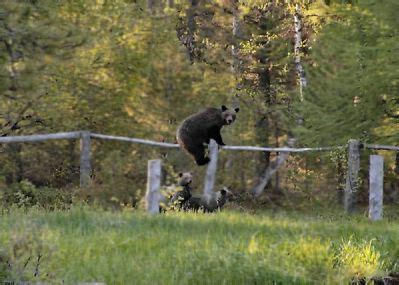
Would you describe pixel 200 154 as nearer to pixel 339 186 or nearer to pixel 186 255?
pixel 186 255

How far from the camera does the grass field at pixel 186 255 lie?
480 cm

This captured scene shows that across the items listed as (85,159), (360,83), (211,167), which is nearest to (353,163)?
(211,167)

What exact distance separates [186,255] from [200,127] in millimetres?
6124

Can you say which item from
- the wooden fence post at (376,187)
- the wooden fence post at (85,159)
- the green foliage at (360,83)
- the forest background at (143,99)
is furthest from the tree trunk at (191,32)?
the wooden fence post at (376,187)

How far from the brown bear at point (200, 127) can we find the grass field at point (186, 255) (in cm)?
413

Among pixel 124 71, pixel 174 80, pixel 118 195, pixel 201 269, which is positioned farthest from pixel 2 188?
pixel 201 269

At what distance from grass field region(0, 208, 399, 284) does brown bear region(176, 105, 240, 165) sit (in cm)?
413

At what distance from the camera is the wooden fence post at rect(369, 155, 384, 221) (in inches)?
429

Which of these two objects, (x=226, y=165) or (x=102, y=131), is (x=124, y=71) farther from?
(x=226, y=165)

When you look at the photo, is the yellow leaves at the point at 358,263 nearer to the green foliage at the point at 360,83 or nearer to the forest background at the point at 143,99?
the forest background at the point at 143,99

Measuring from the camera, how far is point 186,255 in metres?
5.85

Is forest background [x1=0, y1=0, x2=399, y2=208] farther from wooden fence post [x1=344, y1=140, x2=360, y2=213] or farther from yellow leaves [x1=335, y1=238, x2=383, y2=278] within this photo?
yellow leaves [x1=335, y1=238, x2=383, y2=278]

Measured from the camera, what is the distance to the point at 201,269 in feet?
17.9

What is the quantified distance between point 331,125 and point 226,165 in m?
5.49
